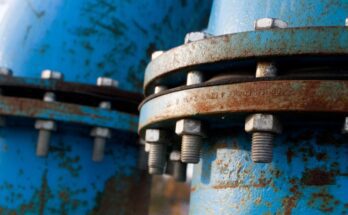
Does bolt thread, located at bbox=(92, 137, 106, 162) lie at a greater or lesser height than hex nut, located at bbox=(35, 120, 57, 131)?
lesser

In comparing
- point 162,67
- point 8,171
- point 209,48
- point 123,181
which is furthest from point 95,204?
point 209,48

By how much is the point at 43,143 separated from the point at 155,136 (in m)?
0.49

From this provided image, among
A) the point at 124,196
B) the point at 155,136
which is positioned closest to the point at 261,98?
the point at 155,136

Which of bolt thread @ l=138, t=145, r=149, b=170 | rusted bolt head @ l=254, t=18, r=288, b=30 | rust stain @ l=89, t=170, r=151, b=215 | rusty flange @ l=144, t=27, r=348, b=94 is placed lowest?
rust stain @ l=89, t=170, r=151, b=215

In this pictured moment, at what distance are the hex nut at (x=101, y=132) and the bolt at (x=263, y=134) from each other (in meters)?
0.70

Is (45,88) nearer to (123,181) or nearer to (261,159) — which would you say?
(123,181)

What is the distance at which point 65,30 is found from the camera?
190cm

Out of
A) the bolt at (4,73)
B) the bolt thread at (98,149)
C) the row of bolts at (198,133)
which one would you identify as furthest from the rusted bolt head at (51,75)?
the row of bolts at (198,133)

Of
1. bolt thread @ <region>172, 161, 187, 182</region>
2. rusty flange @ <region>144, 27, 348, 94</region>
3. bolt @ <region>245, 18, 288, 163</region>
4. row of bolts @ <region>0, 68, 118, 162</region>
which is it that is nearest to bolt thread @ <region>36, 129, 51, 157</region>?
row of bolts @ <region>0, 68, 118, 162</region>

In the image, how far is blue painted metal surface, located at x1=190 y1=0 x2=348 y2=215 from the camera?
1153mm

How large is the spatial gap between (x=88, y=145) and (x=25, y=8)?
0.52m

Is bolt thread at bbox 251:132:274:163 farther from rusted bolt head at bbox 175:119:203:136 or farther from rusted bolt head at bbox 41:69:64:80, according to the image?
rusted bolt head at bbox 41:69:64:80

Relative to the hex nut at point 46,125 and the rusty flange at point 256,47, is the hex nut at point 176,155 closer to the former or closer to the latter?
the rusty flange at point 256,47

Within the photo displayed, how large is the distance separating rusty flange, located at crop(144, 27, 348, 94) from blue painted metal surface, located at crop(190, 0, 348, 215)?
0.12 m
